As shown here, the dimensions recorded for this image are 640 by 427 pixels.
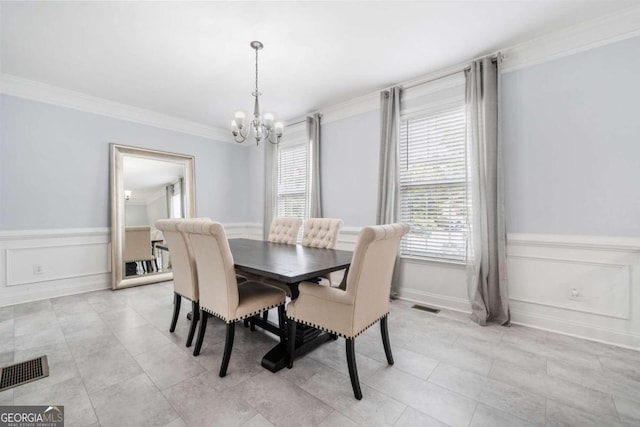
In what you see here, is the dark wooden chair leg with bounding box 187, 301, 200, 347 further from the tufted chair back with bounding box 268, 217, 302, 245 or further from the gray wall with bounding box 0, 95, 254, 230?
the gray wall with bounding box 0, 95, 254, 230

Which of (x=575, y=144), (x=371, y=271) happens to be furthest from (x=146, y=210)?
(x=575, y=144)

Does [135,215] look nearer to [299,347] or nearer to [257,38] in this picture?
[257,38]

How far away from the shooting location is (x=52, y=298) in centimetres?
337

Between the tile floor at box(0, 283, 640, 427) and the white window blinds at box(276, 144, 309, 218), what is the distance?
7.89ft

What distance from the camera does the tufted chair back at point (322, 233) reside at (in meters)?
2.84

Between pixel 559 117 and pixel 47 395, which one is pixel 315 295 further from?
pixel 559 117

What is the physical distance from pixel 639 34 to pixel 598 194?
4.26 feet

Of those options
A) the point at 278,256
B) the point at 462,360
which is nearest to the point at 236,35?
the point at 278,256

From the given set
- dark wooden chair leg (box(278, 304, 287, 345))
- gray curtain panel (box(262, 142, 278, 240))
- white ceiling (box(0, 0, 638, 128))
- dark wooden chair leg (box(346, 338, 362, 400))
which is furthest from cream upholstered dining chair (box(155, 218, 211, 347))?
gray curtain panel (box(262, 142, 278, 240))

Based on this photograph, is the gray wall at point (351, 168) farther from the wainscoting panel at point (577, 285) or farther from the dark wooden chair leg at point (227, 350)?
the dark wooden chair leg at point (227, 350)

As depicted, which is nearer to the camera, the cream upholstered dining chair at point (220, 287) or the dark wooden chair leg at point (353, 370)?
the dark wooden chair leg at point (353, 370)

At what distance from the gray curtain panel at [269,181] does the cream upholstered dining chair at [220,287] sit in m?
2.86

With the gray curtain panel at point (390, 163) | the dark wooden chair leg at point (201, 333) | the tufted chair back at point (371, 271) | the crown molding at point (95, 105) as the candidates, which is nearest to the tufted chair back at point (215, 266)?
the dark wooden chair leg at point (201, 333)

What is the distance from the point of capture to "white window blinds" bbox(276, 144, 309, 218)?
4508 mm
